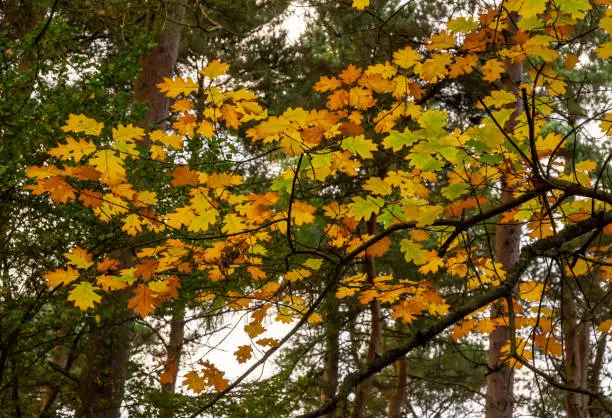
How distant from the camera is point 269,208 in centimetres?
470

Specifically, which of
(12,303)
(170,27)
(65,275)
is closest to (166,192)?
(12,303)

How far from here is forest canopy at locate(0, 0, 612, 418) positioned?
2230 millimetres

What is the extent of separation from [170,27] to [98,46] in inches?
90.7

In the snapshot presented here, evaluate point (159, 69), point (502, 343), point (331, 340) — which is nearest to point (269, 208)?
point (502, 343)

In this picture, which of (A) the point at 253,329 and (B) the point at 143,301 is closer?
(B) the point at 143,301

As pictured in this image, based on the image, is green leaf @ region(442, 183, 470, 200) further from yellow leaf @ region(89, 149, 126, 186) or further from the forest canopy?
yellow leaf @ region(89, 149, 126, 186)

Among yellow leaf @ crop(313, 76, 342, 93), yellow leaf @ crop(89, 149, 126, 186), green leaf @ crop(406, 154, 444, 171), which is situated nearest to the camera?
green leaf @ crop(406, 154, 444, 171)

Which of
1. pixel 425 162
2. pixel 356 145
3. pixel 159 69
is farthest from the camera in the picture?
pixel 159 69

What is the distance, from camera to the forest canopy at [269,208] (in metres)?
2.23

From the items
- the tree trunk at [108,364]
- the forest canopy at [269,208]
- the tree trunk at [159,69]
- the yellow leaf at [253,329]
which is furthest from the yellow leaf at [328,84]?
the tree trunk at [159,69]

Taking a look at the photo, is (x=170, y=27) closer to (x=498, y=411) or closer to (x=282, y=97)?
(x=282, y=97)

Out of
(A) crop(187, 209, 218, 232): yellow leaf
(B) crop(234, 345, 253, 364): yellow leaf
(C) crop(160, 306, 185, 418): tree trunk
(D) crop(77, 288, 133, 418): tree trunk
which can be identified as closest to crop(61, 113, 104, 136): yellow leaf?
(A) crop(187, 209, 218, 232): yellow leaf

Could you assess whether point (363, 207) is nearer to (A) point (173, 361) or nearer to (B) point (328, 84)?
(B) point (328, 84)

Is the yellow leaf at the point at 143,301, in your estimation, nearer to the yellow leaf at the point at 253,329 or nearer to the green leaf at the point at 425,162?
the yellow leaf at the point at 253,329
